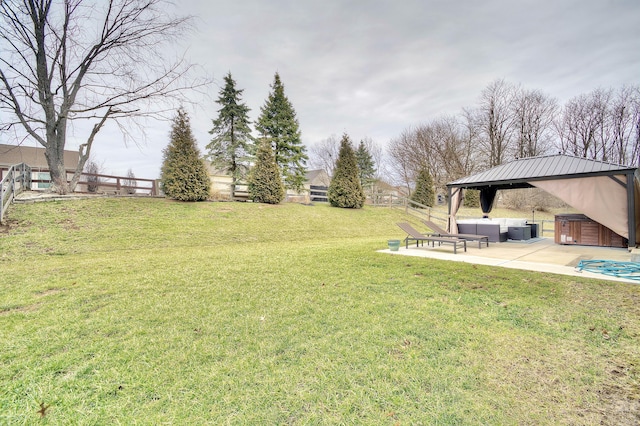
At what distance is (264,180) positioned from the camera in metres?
15.6

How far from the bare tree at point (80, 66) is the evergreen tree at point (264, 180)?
4989 millimetres

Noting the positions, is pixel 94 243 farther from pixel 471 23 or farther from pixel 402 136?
pixel 402 136

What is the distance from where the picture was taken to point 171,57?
11914 millimetres

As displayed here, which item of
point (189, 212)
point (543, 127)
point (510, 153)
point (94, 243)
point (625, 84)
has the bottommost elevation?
point (94, 243)

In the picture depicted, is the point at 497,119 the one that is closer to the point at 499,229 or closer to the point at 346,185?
the point at 346,185

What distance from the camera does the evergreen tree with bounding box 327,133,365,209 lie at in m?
18.1

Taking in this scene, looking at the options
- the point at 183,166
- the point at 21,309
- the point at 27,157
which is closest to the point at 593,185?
the point at 21,309

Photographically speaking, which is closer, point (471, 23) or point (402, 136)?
point (471, 23)

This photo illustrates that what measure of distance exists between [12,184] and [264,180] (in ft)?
31.6

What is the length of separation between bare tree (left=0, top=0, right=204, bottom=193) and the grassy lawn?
7.64m

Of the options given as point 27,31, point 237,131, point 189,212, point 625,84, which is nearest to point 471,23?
point 189,212

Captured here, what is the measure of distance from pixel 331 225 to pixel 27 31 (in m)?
13.9

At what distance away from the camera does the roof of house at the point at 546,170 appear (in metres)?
7.92

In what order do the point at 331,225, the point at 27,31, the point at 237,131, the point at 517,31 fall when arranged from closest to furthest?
the point at 27,31, the point at 517,31, the point at 331,225, the point at 237,131
